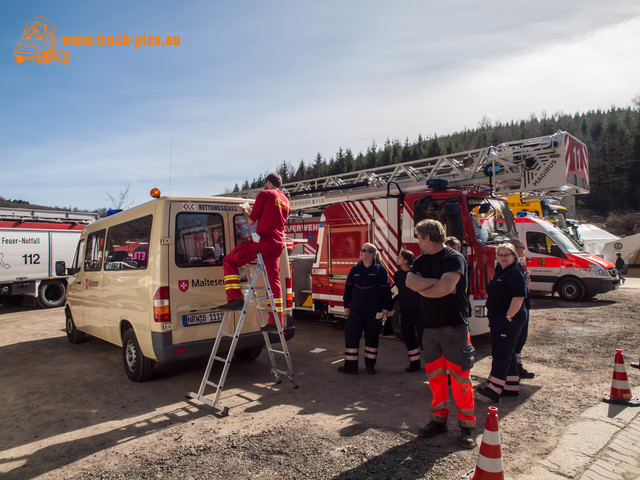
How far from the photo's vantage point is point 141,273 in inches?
208

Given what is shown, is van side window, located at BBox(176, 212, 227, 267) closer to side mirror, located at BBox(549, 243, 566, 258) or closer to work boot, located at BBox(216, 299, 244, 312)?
work boot, located at BBox(216, 299, 244, 312)

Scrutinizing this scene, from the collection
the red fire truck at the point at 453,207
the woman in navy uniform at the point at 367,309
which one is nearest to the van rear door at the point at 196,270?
the woman in navy uniform at the point at 367,309

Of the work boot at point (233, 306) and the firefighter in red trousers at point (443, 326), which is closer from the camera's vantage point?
the firefighter in red trousers at point (443, 326)

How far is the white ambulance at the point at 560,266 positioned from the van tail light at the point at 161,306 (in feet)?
37.3

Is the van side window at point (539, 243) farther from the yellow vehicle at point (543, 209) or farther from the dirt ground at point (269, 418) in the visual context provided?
the dirt ground at point (269, 418)

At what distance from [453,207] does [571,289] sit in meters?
8.06

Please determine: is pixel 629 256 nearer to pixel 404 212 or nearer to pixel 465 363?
pixel 404 212

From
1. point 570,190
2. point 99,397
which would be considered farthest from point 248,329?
point 570,190

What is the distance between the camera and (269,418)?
4359 mm

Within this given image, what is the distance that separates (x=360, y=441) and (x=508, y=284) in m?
2.41

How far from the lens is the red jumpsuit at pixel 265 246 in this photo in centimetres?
488

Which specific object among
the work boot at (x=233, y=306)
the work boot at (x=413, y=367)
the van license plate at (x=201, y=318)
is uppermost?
the work boot at (x=233, y=306)

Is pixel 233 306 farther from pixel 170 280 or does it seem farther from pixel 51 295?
pixel 51 295

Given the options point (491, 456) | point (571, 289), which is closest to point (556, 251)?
point (571, 289)
